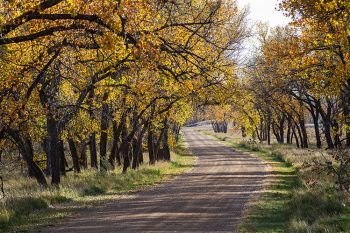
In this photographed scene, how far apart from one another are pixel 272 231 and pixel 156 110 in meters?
20.8

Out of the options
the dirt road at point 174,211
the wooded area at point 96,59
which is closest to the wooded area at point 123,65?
the wooded area at point 96,59

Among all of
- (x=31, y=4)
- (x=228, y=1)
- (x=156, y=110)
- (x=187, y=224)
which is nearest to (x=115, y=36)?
(x=31, y=4)

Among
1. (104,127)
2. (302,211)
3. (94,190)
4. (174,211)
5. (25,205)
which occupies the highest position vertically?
(104,127)

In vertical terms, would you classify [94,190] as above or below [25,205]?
below

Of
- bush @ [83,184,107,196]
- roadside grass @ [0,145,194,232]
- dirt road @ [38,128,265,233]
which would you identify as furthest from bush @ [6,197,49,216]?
bush @ [83,184,107,196]

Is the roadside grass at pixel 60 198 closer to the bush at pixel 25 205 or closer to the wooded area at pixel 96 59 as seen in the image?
the bush at pixel 25 205

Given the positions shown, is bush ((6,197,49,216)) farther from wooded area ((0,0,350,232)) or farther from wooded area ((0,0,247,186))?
wooded area ((0,0,247,186))

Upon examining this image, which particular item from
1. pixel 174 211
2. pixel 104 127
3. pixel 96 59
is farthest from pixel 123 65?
pixel 104 127

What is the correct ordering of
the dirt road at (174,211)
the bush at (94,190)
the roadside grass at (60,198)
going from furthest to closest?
the bush at (94,190)
the roadside grass at (60,198)
the dirt road at (174,211)

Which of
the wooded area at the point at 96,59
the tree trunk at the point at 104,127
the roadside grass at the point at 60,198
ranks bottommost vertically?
the roadside grass at the point at 60,198

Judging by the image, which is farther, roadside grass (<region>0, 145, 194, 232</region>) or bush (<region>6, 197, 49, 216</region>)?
bush (<region>6, 197, 49, 216</region>)

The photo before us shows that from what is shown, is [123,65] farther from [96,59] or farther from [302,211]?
[302,211]

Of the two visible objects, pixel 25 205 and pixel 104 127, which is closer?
pixel 25 205

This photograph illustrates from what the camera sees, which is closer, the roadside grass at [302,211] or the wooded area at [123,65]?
the roadside grass at [302,211]
